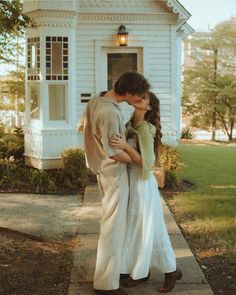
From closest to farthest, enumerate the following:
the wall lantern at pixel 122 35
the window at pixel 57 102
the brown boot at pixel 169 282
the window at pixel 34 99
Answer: the brown boot at pixel 169 282 → the window at pixel 57 102 → the window at pixel 34 99 → the wall lantern at pixel 122 35

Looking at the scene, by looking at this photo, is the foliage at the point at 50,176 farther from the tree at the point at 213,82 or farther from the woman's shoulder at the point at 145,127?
the tree at the point at 213,82

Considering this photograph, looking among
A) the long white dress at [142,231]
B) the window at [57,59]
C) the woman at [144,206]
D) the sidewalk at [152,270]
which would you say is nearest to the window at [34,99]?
the window at [57,59]

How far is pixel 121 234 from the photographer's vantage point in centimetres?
379

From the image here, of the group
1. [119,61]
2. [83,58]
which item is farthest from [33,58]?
[119,61]

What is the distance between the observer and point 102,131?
3.55m

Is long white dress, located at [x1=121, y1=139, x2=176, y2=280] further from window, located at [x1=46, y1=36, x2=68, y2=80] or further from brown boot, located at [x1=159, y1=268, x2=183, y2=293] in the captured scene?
window, located at [x1=46, y1=36, x2=68, y2=80]

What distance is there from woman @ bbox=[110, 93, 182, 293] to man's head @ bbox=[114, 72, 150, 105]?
79 mm

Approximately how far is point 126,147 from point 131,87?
44cm

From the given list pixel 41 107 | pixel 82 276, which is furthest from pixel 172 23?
pixel 82 276

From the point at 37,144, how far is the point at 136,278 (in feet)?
20.3

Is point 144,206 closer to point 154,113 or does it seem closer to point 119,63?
point 154,113

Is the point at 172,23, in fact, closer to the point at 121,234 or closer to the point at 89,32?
the point at 89,32

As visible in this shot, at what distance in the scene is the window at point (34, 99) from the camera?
9945 millimetres

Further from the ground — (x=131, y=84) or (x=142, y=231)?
(x=131, y=84)
